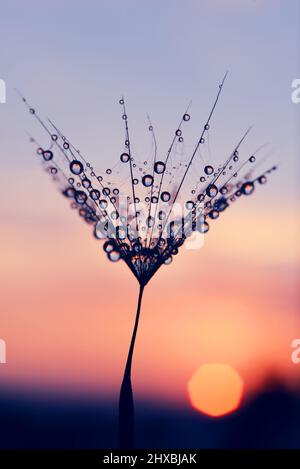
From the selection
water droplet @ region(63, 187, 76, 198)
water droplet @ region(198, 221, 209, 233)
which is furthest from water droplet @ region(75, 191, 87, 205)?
water droplet @ region(198, 221, 209, 233)

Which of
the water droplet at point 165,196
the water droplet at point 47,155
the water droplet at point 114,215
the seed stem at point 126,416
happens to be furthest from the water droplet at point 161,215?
the seed stem at point 126,416

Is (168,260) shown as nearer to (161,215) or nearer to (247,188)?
(161,215)

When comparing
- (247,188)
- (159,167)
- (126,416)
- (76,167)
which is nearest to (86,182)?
(76,167)

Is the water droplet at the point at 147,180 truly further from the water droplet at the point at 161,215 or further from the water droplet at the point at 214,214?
the water droplet at the point at 214,214

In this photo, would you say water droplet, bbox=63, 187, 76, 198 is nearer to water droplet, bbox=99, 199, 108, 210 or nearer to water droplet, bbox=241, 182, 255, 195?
water droplet, bbox=99, 199, 108, 210

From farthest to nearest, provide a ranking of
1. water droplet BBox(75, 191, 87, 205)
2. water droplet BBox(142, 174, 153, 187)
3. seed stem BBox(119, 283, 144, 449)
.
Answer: water droplet BBox(142, 174, 153, 187) → water droplet BBox(75, 191, 87, 205) → seed stem BBox(119, 283, 144, 449)

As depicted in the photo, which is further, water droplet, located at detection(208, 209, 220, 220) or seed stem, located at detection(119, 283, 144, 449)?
water droplet, located at detection(208, 209, 220, 220)
